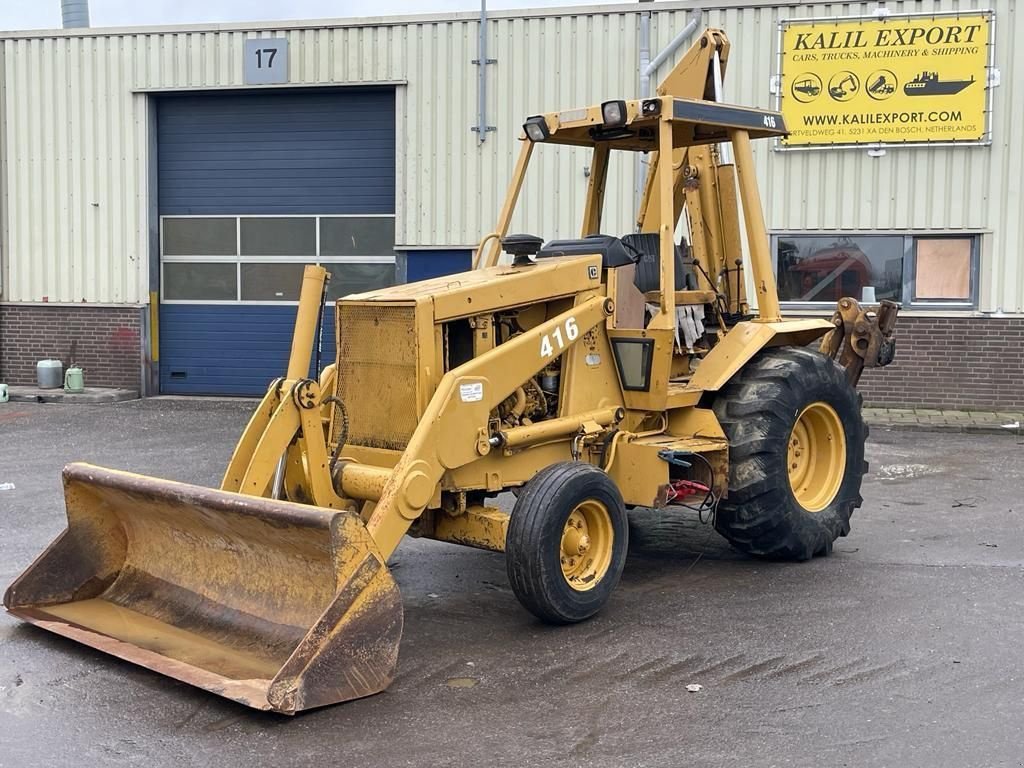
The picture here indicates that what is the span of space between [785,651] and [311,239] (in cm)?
1312

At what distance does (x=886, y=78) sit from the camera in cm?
1512

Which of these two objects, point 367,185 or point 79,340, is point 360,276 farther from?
point 79,340

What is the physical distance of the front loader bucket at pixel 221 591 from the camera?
4781 mm

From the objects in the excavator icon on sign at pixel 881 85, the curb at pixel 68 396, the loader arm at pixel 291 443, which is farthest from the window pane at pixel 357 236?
the loader arm at pixel 291 443

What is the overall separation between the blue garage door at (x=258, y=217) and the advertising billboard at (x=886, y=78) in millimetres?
5886

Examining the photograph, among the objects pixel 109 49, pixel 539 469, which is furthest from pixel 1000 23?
pixel 109 49

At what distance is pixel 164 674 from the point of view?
4.99 metres

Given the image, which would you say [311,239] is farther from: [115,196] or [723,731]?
[723,731]

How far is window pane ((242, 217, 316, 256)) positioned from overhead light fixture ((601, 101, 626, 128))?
36.5 ft

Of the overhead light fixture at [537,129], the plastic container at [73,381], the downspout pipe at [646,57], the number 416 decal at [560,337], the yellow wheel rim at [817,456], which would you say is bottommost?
the plastic container at [73,381]

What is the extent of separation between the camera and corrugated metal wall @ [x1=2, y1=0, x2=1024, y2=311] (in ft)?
49.6

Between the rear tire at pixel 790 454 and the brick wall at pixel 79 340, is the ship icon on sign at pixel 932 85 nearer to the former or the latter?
the rear tire at pixel 790 454

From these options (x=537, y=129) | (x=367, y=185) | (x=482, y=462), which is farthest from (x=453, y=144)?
(x=482, y=462)

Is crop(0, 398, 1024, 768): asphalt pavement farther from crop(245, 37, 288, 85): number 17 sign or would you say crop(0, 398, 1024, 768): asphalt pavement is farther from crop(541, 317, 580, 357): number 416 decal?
crop(245, 37, 288, 85): number 17 sign
